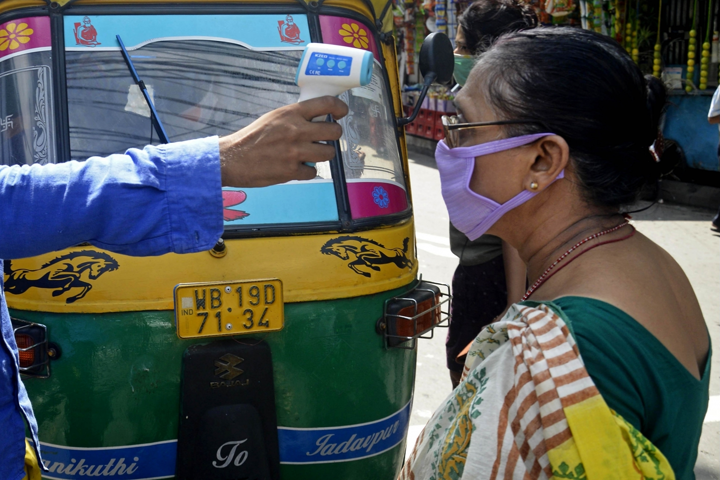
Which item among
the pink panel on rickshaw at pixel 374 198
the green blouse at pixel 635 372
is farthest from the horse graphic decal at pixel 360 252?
the green blouse at pixel 635 372

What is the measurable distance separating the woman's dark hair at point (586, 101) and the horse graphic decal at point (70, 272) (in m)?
1.43

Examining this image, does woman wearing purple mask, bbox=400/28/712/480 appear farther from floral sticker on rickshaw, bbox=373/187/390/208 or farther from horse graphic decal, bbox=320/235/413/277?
floral sticker on rickshaw, bbox=373/187/390/208

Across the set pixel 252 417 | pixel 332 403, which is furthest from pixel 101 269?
pixel 332 403

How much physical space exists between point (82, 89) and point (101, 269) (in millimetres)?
755

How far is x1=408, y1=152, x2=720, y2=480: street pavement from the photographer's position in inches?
153

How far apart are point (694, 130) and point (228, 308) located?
8.60 m

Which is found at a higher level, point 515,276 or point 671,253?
point 515,276

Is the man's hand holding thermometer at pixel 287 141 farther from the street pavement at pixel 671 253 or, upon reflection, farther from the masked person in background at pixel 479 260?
the street pavement at pixel 671 253

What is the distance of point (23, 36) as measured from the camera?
2.57m

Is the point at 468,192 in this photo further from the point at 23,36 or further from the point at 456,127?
the point at 23,36

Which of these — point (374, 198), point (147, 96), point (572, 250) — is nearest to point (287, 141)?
point (572, 250)

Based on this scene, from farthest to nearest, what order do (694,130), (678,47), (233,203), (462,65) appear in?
(678,47), (694,130), (462,65), (233,203)

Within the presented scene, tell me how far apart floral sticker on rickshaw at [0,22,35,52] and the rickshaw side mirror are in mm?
1479

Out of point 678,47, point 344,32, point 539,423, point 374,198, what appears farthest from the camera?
point 678,47
